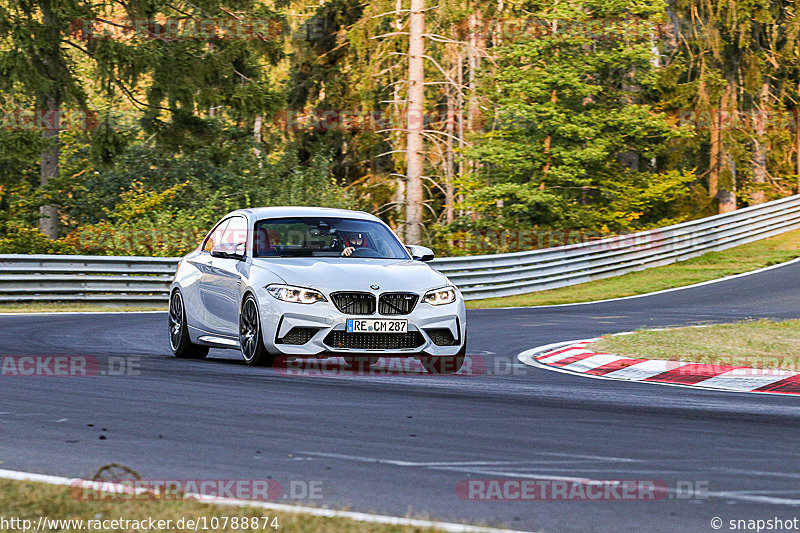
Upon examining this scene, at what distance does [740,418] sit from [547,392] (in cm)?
184

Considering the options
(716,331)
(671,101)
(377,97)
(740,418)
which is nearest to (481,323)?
(716,331)

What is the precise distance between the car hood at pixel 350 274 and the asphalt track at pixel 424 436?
0.87 m

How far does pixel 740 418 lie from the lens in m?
8.26

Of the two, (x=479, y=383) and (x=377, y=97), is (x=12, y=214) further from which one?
(x=479, y=383)

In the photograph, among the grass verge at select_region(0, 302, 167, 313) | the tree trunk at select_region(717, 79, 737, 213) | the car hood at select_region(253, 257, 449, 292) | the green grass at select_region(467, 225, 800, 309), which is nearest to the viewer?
the car hood at select_region(253, 257, 449, 292)

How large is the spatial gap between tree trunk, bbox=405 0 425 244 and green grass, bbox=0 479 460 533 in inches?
1058

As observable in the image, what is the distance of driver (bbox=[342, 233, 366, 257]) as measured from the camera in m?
11.7

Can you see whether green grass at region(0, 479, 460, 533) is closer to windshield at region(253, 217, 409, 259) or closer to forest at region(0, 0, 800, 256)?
windshield at region(253, 217, 409, 259)

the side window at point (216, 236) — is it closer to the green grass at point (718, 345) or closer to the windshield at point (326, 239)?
the windshield at point (326, 239)

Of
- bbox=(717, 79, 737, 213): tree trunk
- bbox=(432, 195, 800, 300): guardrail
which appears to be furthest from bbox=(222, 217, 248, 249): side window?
bbox=(717, 79, 737, 213): tree trunk

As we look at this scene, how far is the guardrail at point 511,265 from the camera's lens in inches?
853

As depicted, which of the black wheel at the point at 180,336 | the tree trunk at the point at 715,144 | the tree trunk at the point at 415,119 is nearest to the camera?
the black wheel at the point at 180,336

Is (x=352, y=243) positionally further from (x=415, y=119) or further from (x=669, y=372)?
(x=415, y=119)

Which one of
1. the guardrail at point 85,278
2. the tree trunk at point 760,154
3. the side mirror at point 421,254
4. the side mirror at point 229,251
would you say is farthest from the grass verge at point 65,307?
the tree trunk at point 760,154
